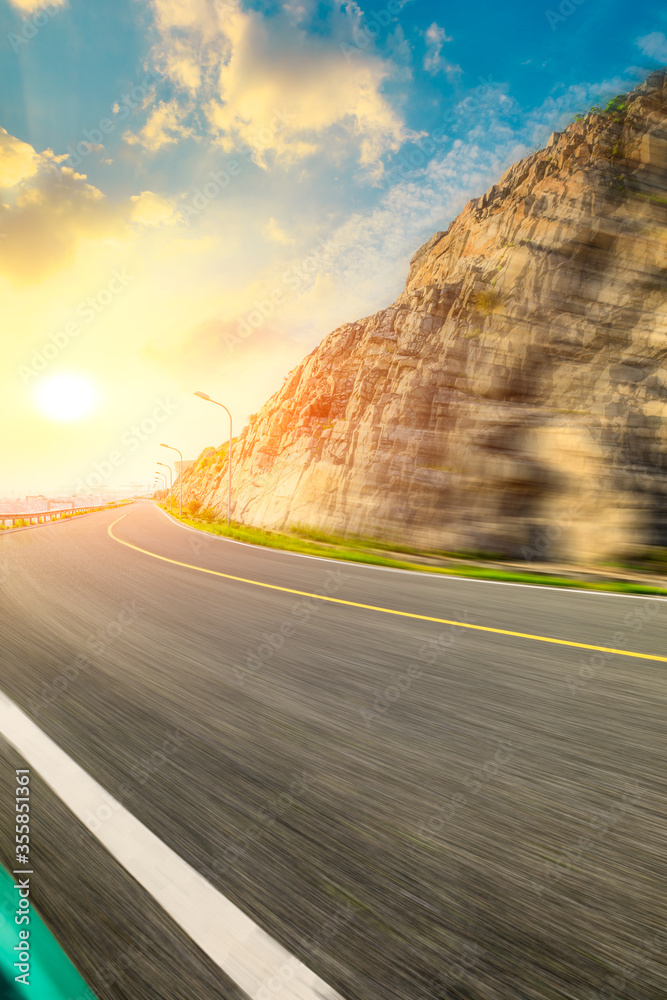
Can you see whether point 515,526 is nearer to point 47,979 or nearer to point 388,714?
point 388,714

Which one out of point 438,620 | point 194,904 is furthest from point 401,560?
point 194,904

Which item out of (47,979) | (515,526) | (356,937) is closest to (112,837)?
(47,979)

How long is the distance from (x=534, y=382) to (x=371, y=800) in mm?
16666

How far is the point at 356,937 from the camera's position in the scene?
1.31 m

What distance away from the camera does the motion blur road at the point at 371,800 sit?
1262 millimetres

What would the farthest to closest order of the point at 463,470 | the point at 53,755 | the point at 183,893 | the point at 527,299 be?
the point at 527,299 → the point at 463,470 → the point at 53,755 → the point at 183,893

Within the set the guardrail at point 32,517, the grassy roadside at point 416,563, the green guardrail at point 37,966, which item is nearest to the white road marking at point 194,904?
the green guardrail at point 37,966

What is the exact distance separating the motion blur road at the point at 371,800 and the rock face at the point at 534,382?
9.24 m

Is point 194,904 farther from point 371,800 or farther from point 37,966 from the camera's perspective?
point 371,800

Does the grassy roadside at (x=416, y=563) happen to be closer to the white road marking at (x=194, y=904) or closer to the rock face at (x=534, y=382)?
the rock face at (x=534, y=382)

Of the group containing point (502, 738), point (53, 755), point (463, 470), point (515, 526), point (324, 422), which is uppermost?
point (324, 422)

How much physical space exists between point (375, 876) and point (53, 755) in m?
1.79

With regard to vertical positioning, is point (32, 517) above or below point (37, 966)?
below

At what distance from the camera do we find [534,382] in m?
15.8
